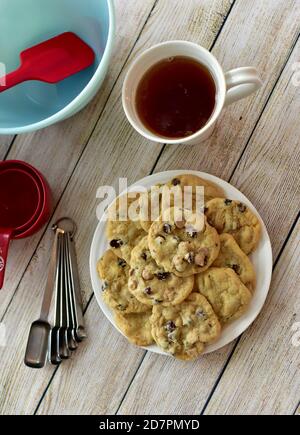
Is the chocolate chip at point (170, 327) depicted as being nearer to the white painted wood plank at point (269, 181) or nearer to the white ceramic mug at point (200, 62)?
the white painted wood plank at point (269, 181)

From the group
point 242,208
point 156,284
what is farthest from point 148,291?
point 242,208

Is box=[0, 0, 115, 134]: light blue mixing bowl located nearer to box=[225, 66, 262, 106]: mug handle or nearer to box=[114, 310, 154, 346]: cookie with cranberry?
box=[225, 66, 262, 106]: mug handle

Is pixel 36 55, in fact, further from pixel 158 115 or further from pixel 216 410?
pixel 216 410

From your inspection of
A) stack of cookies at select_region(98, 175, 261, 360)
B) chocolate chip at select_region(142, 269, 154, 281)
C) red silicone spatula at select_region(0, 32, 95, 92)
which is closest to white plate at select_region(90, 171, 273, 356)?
stack of cookies at select_region(98, 175, 261, 360)

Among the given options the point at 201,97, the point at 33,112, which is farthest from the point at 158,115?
the point at 33,112

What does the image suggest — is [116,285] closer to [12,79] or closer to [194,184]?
[194,184]

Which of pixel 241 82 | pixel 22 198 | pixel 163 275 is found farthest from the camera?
pixel 22 198

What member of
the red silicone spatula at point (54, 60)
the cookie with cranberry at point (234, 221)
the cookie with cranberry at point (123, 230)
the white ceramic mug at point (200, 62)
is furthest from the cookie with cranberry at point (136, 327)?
the red silicone spatula at point (54, 60)
